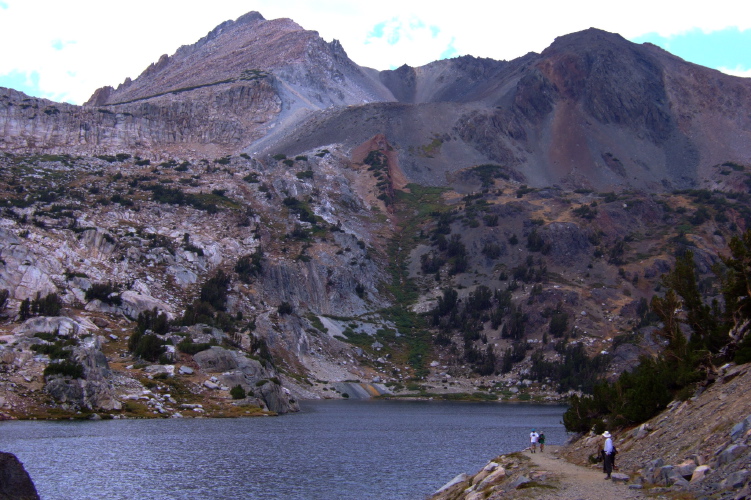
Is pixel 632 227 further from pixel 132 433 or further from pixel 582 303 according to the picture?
pixel 132 433

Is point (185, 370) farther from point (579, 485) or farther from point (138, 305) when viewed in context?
point (579, 485)

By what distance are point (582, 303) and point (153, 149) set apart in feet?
358

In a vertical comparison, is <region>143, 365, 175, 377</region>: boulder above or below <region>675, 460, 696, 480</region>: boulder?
below

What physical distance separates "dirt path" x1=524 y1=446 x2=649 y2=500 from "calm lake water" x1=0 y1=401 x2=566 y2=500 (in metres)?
7.21

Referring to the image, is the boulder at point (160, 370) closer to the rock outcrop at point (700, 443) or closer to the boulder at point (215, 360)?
the boulder at point (215, 360)

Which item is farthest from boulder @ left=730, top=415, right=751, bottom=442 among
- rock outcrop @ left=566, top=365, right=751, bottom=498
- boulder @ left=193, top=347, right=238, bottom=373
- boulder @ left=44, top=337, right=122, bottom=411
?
boulder @ left=193, top=347, right=238, bottom=373

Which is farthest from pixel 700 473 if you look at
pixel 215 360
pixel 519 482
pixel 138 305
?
pixel 138 305

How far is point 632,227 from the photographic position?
14575 cm

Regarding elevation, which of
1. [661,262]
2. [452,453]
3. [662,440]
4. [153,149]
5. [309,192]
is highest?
[153,149]

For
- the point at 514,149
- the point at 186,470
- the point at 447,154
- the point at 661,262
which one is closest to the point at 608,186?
the point at 514,149

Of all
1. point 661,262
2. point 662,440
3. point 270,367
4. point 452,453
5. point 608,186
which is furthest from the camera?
point 608,186

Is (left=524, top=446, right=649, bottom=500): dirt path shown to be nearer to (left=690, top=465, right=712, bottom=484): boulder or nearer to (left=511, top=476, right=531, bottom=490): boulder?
(left=511, top=476, right=531, bottom=490): boulder

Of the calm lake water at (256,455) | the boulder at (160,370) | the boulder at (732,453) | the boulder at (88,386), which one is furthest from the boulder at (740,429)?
the boulder at (160,370)

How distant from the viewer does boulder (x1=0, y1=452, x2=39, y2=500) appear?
74.6ft
